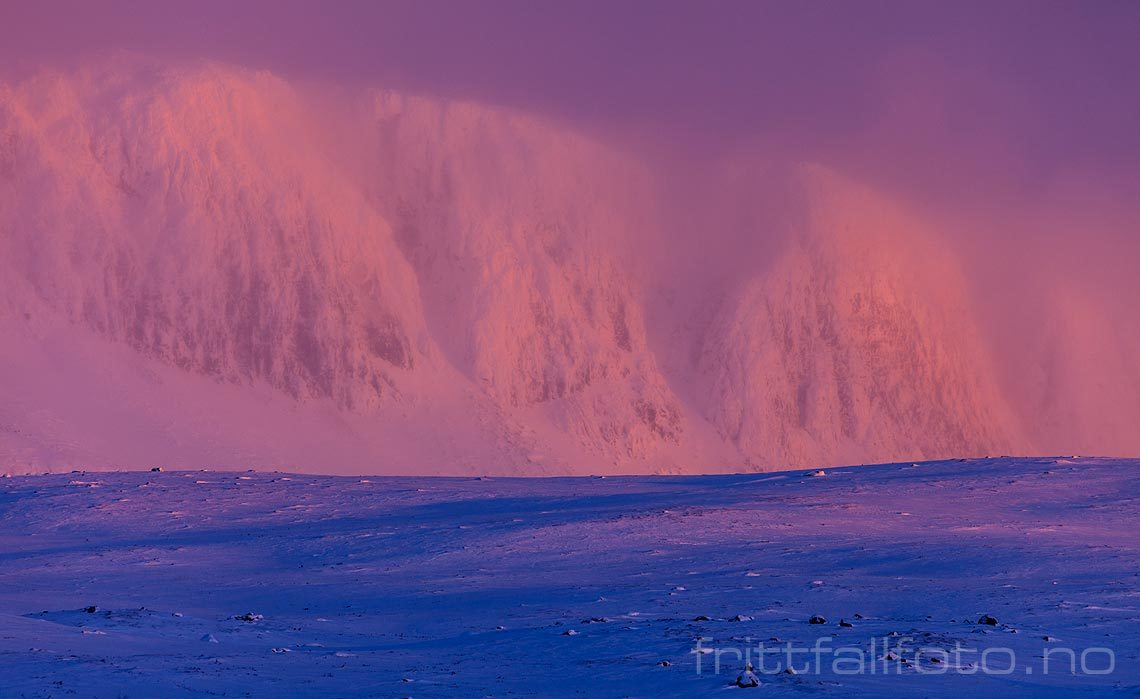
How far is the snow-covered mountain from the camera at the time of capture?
322 ft

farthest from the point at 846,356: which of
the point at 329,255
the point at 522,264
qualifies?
the point at 329,255

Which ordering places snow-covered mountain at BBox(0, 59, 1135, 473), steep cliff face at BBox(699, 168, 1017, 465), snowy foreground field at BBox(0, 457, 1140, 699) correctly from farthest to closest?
1. steep cliff face at BBox(699, 168, 1017, 465)
2. snow-covered mountain at BBox(0, 59, 1135, 473)
3. snowy foreground field at BBox(0, 457, 1140, 699)

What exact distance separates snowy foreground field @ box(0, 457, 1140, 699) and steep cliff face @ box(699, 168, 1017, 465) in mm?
84982

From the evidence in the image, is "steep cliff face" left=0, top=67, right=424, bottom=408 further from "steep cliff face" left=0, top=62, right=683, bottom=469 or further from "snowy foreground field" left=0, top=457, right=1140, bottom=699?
"snowy foreground field" left=0, top=457, right=1140, bottom=699

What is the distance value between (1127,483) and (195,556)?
17173 mm

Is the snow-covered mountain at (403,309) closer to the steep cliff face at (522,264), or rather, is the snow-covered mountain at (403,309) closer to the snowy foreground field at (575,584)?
the steep cliff face at (522,264)

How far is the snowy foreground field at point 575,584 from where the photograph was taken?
40.2 ft

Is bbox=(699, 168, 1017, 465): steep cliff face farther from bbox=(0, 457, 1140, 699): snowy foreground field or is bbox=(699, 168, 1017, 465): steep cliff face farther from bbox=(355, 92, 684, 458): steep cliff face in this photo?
bbox=(0, 457, 1140, 699): snowy foreground field

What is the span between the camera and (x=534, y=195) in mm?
120312

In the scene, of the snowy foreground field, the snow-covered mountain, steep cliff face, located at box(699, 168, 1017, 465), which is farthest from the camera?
steep cliff face, located at box(699, 168, 1017, 465)

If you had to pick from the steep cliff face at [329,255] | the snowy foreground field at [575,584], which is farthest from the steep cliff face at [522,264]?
the snowy foreground field at [575,584]

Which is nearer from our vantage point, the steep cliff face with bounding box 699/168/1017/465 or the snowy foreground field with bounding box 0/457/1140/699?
the snowy foreground field with bounding box 0/457/1140/699

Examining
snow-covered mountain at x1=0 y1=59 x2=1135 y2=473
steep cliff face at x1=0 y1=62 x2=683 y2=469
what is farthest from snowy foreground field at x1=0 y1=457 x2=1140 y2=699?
steep cliff face at x1=0 y1=62 x2=683 y2=469

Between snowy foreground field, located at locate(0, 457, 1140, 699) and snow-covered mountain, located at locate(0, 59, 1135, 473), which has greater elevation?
snow-covered mountain, located at locate(0, 59, 1135, 473)
